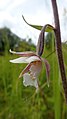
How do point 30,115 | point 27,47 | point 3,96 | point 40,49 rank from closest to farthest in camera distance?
1. point 40,49
2. point 30,115
3. point 3,96
4. point 27,47

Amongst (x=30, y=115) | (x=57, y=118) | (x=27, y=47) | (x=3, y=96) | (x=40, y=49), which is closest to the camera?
(x=40, y=49)

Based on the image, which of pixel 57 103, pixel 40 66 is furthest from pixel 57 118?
pixel 40 66

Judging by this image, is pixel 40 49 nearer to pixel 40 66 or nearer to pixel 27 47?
pixel 40 66

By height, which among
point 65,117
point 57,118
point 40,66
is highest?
point 40,66

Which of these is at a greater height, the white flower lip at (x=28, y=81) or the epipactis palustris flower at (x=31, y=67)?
the epipactis palustris flower at (x=31, y=67)

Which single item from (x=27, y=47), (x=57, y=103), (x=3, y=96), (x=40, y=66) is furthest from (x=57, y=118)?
(x=27, y=47)

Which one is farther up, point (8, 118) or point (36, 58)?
point (36, 58)

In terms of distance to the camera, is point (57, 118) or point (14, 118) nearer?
point (57, 118)

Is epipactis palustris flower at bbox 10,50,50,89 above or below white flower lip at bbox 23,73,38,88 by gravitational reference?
above
